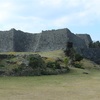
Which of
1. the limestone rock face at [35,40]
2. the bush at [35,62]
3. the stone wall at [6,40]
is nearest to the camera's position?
the bush at [35,62]

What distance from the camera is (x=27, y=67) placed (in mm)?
29453

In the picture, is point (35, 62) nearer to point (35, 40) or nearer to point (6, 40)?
point (6, 40)

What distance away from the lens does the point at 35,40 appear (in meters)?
56.2

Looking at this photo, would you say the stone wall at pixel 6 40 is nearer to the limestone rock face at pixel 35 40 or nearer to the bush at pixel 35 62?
the limestone rock face at pixel 35 40

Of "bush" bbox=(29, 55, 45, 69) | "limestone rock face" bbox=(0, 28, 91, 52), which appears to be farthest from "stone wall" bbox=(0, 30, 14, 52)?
"bush" bbox=(29, 55, 45, 69)

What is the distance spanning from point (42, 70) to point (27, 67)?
1391mm

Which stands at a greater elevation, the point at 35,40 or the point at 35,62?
the point at 35,40

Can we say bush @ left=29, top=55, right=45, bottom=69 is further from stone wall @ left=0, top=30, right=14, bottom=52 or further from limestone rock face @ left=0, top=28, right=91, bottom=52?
stone wall @ left=0, top=30, right=14, bottom=52

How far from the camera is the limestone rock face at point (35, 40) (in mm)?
53469

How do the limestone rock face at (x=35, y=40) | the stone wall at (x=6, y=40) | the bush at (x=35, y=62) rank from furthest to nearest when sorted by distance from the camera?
the stone wall at (x=6, y=40), the limestone rock face at (x=35, y=40), the bush at (x=35, y=62)

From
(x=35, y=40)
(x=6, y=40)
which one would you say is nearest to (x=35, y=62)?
(x=6, y=40)

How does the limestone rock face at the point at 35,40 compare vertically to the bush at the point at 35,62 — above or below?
above

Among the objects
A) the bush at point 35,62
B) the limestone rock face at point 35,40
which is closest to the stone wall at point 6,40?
the limestone rock face at point 35,40

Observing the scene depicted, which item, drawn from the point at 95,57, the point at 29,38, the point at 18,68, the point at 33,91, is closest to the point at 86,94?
the point at 33,91
